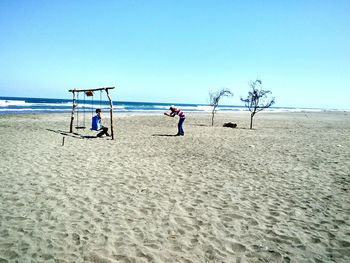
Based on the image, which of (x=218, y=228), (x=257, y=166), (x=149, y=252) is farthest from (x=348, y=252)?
(x=257, y=166)

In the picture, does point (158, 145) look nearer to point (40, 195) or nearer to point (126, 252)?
point (40, 195)

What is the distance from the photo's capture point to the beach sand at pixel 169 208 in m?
4.01

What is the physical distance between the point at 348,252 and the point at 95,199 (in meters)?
4.81

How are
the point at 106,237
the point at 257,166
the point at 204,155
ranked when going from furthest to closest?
1. the point at 204,155
2. the point at 257,166
3. the point at 106,237

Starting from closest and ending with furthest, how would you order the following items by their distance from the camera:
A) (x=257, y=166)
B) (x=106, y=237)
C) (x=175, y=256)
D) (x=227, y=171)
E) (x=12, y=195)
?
(x=175, y=256) → (x=106, y=237) → (x=12, y=195) → (x=227, y=171) → (x=257, y=166)

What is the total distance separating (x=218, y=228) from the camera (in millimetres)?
4727

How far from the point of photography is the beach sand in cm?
401

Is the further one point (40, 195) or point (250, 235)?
point (40, 195)

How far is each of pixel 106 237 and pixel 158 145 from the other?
8.31 m

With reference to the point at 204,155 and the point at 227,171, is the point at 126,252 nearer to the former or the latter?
the point at 227,171

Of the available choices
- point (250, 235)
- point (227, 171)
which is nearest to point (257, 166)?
point (227, 171)

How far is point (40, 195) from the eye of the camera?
577 cm

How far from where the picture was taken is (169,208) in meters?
5.45

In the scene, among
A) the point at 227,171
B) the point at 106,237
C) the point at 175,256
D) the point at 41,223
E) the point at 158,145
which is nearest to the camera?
the point at 175,256
